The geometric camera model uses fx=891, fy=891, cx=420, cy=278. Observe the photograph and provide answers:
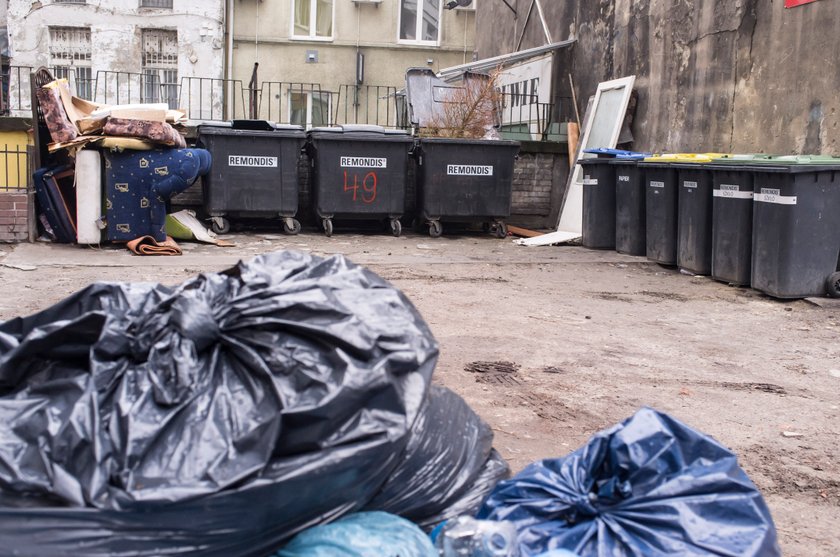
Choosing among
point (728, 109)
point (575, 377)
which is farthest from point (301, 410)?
point (728, 109)

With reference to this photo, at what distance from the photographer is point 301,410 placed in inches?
70.6

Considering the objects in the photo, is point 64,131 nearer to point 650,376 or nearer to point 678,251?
point 678,251

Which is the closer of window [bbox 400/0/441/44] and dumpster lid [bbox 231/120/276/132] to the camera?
dumpster lid [bbox 231/120/276/132]

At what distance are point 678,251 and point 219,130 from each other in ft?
17.5

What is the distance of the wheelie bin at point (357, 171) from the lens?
34.9 feet

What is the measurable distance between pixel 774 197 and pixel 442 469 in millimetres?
5349

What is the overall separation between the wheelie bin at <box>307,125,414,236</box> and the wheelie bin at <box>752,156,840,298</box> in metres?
4.83

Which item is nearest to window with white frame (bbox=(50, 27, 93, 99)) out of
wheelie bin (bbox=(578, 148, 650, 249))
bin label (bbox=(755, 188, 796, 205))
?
wheelie bin (bbox=(578, 148, 650, 249))

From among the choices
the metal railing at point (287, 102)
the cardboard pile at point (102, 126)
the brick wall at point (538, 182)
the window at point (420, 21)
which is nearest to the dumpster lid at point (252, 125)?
the cardboard pile at point (102, 126)

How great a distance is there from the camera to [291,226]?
35.1 feet

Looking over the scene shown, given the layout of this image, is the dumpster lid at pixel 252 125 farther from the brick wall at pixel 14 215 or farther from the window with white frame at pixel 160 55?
the window with white frame at pixel 160 55

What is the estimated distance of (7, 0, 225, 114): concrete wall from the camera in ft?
72.1

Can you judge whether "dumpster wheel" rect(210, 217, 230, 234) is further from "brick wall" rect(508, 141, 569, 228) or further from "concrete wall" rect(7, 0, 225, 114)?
"concrete wall" rect(7, 0, 225, 114)

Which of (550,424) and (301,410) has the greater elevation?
(301,410)
